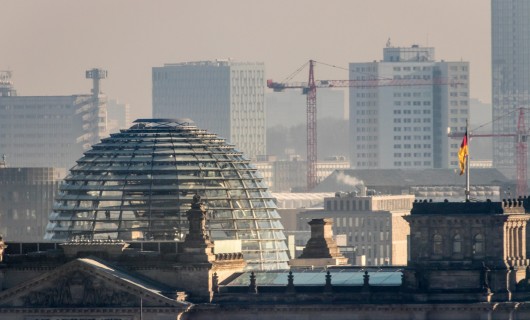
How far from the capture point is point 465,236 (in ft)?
597

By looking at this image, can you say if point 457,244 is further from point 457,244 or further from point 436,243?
point 436,243

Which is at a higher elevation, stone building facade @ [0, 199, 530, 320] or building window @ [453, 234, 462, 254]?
building window @ [453, 234, 462, 254]

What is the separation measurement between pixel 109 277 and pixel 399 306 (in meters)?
15.4

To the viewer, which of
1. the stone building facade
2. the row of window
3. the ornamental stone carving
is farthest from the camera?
the ornamental stone carving

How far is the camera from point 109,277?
182 metres

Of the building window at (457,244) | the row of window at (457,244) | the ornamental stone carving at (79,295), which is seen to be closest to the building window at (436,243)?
the row of window at (457,244)

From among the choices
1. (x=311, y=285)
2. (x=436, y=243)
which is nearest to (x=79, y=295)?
(x=311, y=285)

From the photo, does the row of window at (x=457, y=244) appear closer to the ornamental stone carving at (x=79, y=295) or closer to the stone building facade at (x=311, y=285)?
the stone building facade at (x=311, y=285)

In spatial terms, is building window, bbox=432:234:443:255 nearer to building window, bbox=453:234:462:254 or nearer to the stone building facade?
the stone building facade

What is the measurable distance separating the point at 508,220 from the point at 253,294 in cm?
1401

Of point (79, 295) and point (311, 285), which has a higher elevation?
point (311, 285)

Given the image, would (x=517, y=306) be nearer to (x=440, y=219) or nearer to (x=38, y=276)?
(x=440, y=219)

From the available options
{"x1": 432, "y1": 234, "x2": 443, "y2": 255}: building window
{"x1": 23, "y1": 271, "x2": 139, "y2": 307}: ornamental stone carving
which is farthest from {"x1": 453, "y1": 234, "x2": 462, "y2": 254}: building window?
{"x1": 23, "y1": 271, "x2": 139, "y2": 307}: ornamental stone carving

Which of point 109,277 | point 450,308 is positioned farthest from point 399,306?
point 109,277
